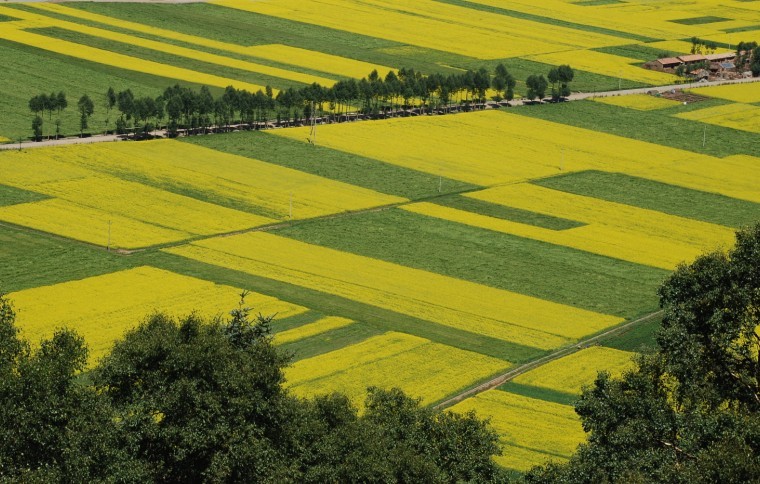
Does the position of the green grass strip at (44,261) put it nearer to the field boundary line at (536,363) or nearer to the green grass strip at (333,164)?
the field boundary line at (536,363)

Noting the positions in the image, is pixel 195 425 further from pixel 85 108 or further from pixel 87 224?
pixel 85 108

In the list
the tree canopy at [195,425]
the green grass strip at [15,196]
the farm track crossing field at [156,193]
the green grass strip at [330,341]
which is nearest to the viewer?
the tree canopy at [195,425]

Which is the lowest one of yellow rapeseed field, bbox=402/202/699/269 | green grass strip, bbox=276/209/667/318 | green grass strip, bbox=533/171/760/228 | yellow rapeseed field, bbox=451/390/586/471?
yellow rapeseed field, bbox=451/390/586/471

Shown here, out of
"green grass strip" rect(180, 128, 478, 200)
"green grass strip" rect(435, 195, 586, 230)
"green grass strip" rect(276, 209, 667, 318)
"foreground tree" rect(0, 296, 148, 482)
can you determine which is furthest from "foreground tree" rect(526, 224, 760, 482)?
"green grass strip" rect(180, 128, 478, 200)

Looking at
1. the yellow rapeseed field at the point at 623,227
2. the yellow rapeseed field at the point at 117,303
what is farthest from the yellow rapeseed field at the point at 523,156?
the yellow rapeseed field at the point at 117,303

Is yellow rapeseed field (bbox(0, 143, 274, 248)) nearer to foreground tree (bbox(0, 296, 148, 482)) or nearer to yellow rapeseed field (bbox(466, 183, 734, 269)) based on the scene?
yellow rapeseed field (bbox(466, 183, 734, 269))

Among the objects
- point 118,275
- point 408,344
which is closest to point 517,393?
point 408,344

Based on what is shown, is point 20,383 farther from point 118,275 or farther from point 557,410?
point 118,275
